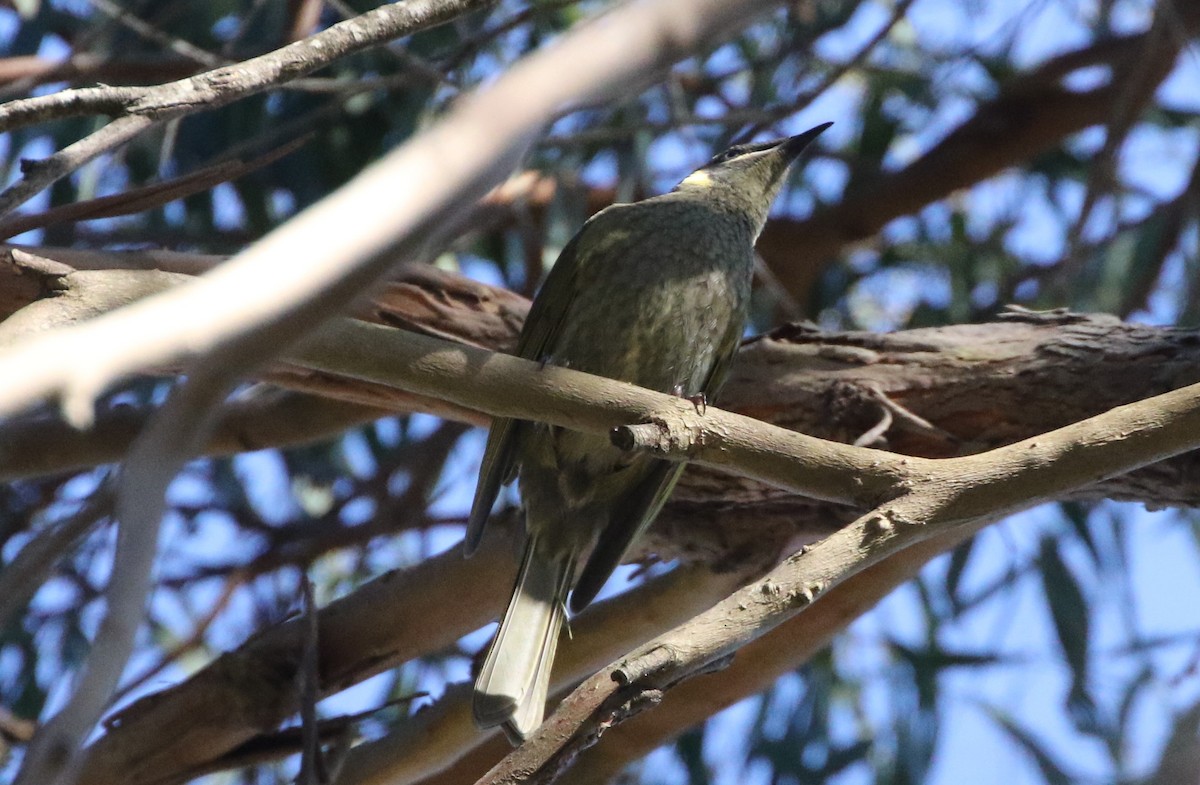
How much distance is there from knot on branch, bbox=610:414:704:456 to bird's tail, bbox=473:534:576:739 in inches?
33.4

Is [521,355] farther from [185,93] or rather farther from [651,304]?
[185,93]

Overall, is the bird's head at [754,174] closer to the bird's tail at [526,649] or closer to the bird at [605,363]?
the bird at [605,363]

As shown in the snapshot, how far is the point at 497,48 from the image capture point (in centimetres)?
498

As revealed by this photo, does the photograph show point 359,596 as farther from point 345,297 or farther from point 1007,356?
point 345,297

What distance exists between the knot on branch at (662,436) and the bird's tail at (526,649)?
0.85m

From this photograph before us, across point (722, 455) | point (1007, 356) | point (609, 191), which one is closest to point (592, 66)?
point (722, 455)

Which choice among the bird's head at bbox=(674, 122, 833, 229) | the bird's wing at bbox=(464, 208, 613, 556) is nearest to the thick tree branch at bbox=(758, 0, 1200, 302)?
the bird's head at bbox=(674, 122, 833, 229)

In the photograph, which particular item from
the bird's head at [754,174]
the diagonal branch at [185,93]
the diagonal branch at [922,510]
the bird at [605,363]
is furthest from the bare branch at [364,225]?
the bird's head at [754,174]

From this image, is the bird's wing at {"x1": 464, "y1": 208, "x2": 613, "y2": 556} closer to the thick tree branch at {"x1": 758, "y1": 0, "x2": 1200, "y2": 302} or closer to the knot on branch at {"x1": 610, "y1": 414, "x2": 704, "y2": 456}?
the knot on branch at {"x1": 610, "y1": 414, "x2": 704, "y2": 456}

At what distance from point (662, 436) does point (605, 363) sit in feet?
3.64

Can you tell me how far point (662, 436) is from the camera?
81.1 inches

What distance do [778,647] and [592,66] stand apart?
8.26 ft

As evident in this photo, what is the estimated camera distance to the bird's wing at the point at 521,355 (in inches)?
120

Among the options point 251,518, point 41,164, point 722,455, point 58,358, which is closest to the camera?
point 58,358
